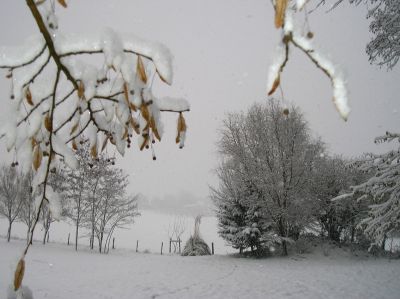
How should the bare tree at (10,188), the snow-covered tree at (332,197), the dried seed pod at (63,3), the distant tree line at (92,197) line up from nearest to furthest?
the dried seed pod at (63,3)
the snow-covered tree at (332,197)
the distant tree line at (92,197)
the bare tree at (10,188)

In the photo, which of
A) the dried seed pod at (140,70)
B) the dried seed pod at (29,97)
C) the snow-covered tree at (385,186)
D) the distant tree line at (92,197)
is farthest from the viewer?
the distant tree line at (92,197)

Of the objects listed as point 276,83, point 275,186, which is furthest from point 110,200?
point 276,83

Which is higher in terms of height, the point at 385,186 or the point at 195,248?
the point at 385,186

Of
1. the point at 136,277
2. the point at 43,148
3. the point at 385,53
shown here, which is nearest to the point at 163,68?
the point at 43,148

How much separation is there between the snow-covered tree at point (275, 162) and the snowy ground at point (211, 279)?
2621 mm

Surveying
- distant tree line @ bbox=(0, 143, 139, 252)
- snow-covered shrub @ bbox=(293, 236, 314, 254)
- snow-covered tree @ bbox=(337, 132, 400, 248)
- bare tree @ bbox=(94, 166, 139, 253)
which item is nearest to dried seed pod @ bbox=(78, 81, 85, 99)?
snow-covered tree @ bbox=(337, 132, 400, 248)

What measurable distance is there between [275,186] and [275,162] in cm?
177

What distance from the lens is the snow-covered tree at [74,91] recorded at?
1031 mm

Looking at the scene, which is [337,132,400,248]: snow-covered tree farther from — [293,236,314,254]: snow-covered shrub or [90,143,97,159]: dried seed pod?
[293,236,314,254]: snow-covered shrub

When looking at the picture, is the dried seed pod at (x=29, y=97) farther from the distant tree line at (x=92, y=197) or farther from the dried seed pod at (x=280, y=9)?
the distant tree line at (x=92, y=197)

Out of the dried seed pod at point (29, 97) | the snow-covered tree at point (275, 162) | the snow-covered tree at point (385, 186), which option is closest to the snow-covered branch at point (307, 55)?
the dried seed pod at point (29, 97)

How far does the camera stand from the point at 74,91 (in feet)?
4.16

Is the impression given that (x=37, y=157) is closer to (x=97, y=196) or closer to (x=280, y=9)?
(x=280, y=9)

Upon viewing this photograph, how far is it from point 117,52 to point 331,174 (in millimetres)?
21761
